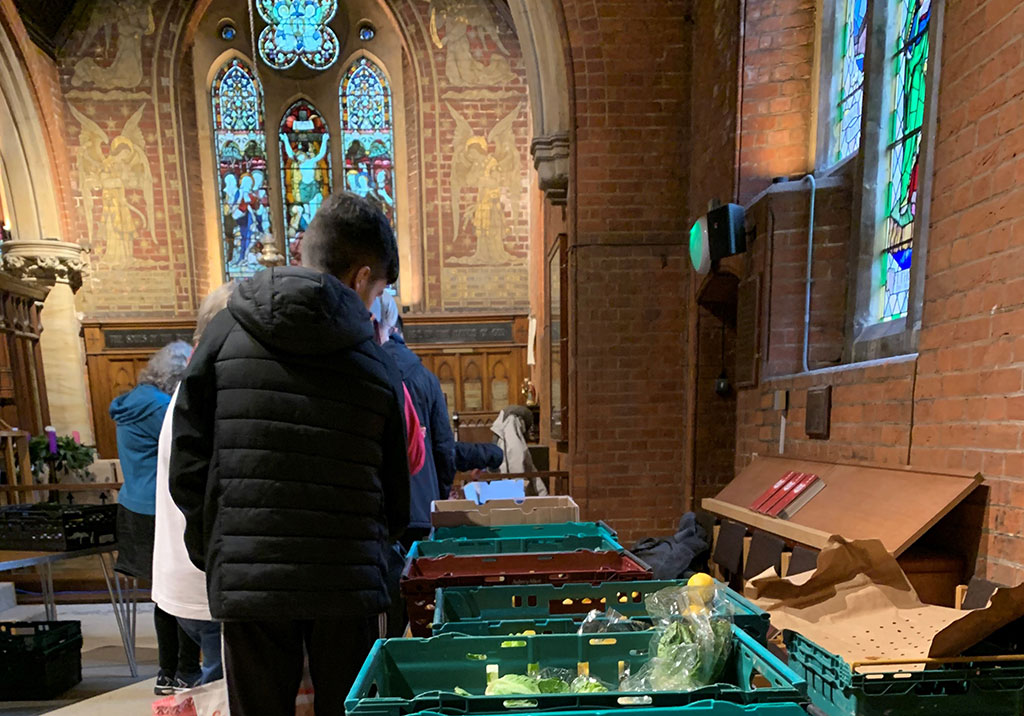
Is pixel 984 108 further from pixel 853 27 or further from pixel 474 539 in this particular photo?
pixel 474 539

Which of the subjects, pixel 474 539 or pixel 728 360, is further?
pixel 728 360

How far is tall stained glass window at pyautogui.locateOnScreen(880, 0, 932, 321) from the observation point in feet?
7.63

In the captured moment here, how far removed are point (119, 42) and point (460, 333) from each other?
23.8ft

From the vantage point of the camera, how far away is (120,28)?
8680 millimetres

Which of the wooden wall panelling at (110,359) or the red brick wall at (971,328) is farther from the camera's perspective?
the wooden wall panelling at (110,359)

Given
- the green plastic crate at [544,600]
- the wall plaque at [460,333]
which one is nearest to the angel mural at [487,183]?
the wall plaque at [460,333]

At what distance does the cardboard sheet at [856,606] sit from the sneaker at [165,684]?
2.66 meters

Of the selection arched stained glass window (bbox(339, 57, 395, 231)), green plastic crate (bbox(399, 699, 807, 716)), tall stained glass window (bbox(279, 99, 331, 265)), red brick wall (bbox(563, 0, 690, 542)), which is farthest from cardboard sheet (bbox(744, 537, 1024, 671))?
tall stained glass window (bbox(279, 99, 331, 265))

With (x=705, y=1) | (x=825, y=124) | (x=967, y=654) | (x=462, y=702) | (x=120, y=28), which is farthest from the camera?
(x=120, y=28)

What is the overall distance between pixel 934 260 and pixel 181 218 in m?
10.2

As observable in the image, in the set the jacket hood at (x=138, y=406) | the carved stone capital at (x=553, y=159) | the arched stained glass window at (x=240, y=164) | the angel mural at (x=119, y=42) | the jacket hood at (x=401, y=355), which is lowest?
the jacket hood at (x=138, y=406)

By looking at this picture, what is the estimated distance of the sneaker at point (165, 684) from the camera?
2.55 meters

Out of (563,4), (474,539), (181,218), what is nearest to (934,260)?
(474,539)

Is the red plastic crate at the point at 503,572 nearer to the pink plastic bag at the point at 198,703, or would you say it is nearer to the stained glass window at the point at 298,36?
the pink plastic bag at the point at 198,703
